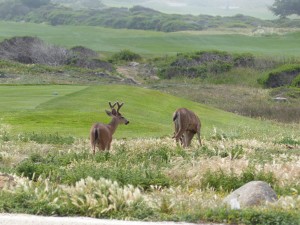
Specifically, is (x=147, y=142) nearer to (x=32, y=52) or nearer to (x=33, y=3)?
(x=32, y=52)

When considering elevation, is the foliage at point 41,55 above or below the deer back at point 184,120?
below

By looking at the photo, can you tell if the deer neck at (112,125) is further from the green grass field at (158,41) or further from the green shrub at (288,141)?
the green grass field at (158,41)

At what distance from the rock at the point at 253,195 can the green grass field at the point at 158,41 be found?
248ft

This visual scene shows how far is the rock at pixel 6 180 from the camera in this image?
1192 cm

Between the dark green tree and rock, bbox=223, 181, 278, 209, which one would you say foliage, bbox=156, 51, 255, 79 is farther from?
the dark green tree

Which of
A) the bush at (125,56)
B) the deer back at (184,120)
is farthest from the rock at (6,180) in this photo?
the bush at (125,56)

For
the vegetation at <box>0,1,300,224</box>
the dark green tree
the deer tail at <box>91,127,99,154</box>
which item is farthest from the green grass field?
the deer tail at <box>91,127,99,154</box>

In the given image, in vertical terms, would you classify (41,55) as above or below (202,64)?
above

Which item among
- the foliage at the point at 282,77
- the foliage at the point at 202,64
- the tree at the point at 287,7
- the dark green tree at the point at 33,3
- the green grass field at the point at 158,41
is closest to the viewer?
the foliage at the point at 282,77

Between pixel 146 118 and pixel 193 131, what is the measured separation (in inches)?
392

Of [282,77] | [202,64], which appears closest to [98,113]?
[282,77]

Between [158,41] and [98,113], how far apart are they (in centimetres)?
7550

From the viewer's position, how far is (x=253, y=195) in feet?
36.7

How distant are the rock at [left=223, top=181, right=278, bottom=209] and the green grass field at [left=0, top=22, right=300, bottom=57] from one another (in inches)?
2982
